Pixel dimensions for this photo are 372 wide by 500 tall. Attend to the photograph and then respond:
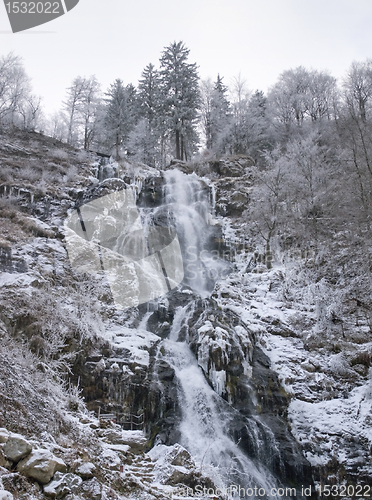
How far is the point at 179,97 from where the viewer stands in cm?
2958

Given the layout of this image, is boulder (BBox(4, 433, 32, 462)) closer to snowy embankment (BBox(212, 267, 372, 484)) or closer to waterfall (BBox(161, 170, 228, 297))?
snowy embankment (BBox(212, 267, 372, 484))

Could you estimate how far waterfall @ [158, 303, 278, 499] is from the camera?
6.79 meters

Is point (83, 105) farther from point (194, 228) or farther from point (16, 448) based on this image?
point (16, 448)

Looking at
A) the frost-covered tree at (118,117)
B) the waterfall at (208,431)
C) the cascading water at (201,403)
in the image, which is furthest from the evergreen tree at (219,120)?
the waterfall at (208,431)

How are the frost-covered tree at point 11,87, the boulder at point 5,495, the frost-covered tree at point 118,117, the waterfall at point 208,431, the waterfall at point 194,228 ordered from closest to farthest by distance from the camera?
the boulder at point 5,495 < the waterfall at point 208,431 < the waterfall at point 194,228 < the frost-covered tree at point 11,87 < the frost-covered tree at point 118,117

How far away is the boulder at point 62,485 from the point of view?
321cm

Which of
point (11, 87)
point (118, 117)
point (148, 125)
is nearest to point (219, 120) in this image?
point (148, 125)

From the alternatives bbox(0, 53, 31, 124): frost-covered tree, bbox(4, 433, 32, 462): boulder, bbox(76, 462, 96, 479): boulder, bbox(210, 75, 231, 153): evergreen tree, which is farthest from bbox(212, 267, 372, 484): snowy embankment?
bbox(0, 53, 31, 124): frost-covered tree

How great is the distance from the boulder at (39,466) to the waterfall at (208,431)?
3.27 meters

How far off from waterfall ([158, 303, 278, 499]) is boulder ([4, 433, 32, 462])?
3.52 metres

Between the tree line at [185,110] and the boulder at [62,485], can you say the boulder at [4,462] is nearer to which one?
the boulder at [62,485]

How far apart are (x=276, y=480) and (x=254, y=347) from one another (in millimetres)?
3499

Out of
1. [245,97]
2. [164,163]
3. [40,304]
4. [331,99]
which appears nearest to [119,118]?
[164,163]

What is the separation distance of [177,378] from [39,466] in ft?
19.0
